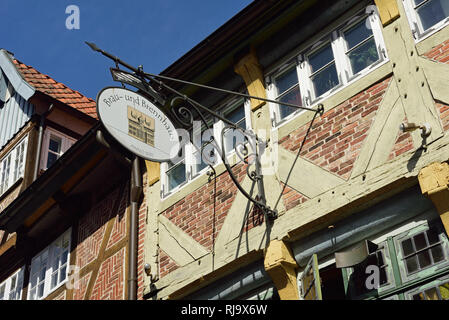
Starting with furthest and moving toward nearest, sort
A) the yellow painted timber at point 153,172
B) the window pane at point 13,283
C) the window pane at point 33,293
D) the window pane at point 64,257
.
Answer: the window pane at point 13,283 < the window pane at point 33,293 < the window pane at point 64,257 < the yellow painted timber at point 153,172

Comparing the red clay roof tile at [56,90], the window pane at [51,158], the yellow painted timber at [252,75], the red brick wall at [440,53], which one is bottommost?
the red brick wall at [440,53]

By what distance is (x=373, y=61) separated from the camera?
805cm

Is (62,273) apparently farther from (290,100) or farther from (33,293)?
(290,100)

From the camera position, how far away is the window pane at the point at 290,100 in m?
8.76

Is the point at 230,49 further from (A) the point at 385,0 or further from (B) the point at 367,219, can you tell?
(B) the point at 367,219

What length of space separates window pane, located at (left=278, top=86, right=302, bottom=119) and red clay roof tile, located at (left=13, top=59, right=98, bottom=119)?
Result: 7.75m

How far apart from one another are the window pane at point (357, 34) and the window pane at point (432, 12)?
2.19 ft

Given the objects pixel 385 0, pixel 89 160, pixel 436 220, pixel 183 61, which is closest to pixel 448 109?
pixel 436 220

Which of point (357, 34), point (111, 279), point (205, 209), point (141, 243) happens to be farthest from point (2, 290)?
point (357, 34)

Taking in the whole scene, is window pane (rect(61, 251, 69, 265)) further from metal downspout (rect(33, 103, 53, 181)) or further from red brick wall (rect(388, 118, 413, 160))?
red brick wall (rect(388, 118, 413, 160))

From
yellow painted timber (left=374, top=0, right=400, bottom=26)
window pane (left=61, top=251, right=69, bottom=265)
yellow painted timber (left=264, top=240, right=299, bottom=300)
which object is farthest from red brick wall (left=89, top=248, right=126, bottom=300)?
yellow painted timber (left=374, top=0, right=400, bottom=26)

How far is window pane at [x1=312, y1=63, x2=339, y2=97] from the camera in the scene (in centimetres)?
842

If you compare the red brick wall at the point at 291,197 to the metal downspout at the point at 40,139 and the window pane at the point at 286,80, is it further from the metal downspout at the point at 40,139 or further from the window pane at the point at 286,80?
the metal downspout at the point at 40,139

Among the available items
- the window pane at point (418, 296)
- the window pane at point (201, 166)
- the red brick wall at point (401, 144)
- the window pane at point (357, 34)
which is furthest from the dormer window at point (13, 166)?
the window pane at point (418, 296)
